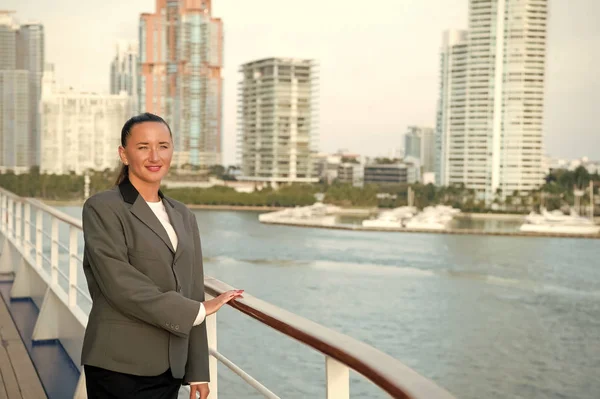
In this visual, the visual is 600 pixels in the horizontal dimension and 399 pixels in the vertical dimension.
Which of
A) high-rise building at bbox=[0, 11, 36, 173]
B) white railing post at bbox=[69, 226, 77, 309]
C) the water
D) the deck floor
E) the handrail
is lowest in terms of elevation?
the water

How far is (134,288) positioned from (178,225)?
0.38 feet

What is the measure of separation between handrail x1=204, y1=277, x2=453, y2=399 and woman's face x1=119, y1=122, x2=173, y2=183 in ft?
0.68

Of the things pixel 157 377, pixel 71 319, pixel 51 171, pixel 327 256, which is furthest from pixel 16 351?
pixel 51 171

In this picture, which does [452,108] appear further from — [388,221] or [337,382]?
[337,382]

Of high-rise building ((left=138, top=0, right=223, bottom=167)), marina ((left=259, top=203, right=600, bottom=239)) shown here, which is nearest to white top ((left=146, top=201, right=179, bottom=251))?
marina ((left=259, top=203, right=600, bottom=239))

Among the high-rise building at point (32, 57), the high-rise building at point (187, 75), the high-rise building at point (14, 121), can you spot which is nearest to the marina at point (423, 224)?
the high-rise building at point (14, 121)

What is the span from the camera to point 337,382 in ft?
2.56

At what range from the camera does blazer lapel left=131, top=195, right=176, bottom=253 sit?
100 centimetres

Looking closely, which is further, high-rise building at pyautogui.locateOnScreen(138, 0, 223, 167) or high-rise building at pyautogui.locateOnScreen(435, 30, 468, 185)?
high-rise building at pyautogui.locateOnScreen(138, 0, 223, 167)

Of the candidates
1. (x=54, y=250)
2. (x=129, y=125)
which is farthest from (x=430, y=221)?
(x=129, y=125)

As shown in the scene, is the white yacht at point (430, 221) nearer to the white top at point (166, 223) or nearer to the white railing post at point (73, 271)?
the white railing post at point (73, 271)

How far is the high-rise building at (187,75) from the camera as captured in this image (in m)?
76.4

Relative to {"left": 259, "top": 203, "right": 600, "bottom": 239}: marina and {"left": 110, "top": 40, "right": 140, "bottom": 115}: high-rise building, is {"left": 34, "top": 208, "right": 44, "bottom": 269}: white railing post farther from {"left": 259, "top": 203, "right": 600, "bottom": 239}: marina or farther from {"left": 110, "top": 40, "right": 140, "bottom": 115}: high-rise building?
{"left": 110, "top": 40, "right": 140, "bottom": 115}: high-rise building

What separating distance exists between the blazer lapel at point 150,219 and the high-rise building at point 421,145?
84.8 meters
